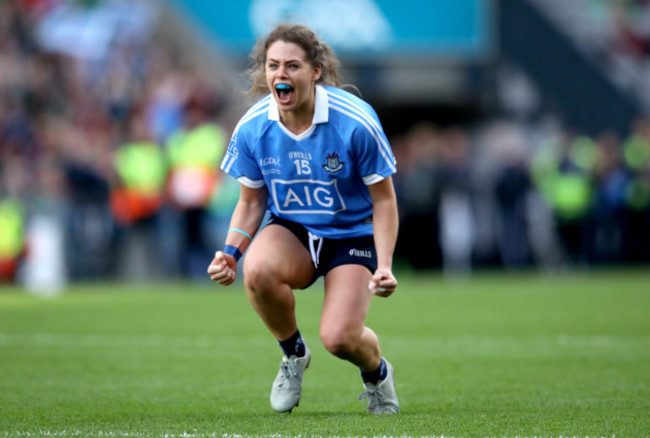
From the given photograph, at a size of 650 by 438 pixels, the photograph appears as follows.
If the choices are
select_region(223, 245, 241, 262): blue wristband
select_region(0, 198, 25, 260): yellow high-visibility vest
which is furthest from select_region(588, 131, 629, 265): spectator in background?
select_region(223, 245, 241, 262): blue wristband

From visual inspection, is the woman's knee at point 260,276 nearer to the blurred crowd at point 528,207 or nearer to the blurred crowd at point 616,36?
the blurred crowd at point 528,207

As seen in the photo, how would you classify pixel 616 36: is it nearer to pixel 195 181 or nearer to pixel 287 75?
pixel 195 181

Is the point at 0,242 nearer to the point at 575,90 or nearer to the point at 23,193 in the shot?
the point at 23,193

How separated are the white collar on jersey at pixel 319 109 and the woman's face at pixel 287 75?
92 mm

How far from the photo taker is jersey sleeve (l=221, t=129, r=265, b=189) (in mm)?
6078

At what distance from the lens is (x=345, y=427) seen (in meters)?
5.50

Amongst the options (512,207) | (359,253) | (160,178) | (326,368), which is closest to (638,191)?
(512,207)

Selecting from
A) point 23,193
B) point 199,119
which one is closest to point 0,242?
point 23,193

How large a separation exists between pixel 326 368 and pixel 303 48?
3158 mm

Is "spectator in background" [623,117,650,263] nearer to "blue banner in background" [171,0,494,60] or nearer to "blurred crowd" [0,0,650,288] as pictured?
"blurred crowd" [0,0,650,288]

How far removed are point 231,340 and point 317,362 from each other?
4.78ft

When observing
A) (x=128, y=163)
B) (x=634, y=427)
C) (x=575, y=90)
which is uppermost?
(x=575, y=90)

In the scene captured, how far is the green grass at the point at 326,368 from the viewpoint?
5629 millimetres

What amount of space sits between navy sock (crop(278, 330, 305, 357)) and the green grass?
0.32 meters
